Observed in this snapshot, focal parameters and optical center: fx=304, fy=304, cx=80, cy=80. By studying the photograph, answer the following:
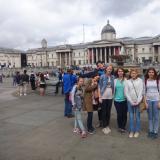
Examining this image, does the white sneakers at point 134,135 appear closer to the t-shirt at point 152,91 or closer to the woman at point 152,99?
the woman at point 152,99

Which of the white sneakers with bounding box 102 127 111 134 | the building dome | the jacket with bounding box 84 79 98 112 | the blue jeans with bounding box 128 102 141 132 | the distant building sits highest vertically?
the building dome

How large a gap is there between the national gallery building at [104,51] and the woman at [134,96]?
3580 inches

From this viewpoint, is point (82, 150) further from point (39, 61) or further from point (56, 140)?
point (39, 61)

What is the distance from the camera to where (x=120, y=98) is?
8.55 metres

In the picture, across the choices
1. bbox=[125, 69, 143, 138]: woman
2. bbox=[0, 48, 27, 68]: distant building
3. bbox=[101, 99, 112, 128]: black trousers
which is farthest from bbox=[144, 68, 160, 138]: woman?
bbox=[0, 48, 27, 68]: distant building

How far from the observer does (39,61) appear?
148500 mm

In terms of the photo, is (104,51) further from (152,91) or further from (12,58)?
(152,91)

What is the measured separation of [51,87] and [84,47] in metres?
105

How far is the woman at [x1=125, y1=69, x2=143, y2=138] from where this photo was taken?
8.20m

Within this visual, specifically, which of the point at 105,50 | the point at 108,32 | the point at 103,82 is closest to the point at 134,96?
the point at 103,82

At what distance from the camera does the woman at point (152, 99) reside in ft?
26.7

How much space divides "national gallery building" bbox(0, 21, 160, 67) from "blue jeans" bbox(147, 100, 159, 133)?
91.1 metres

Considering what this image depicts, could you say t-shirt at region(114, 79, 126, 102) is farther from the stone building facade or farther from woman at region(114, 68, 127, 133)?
the stone building facade

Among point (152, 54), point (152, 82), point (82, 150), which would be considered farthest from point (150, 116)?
point (152, 54)
